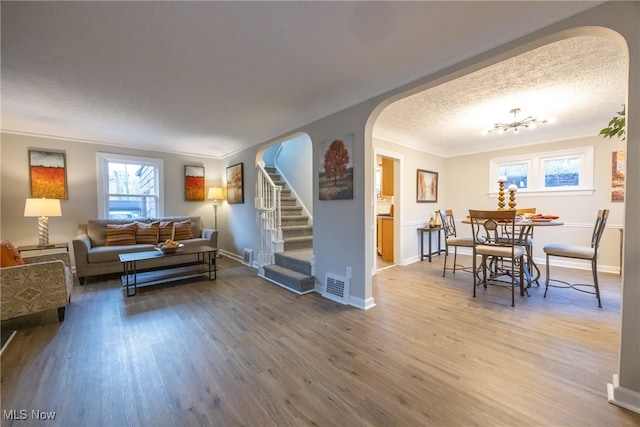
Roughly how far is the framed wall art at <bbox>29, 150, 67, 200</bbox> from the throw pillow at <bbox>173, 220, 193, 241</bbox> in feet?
5.75

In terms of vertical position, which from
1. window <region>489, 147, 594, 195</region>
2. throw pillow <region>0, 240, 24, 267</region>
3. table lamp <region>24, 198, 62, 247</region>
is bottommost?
throw pillow <region>0, 240, 24, 267</region>

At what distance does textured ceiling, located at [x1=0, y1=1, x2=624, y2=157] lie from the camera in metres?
1.51

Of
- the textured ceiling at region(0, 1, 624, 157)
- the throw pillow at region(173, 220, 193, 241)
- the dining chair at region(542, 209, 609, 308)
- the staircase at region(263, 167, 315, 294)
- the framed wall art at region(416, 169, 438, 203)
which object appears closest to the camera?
the textured ceiling at region(0, 1, 624, 157)

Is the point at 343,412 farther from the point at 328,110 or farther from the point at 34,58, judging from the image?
the point at 34,58

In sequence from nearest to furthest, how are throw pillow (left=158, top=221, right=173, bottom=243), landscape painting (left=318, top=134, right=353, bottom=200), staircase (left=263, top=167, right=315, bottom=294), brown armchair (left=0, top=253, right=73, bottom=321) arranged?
1. brown armchair (left=0, top=253, right=73, bottom=321)
2. landscape painting (left=318, top=134, right=353, bottom=200)
3. staircase (left=263, top=167, right=315, bottom=294)
4. throw pillow (left=158, top=221, right=173, bottom=243)

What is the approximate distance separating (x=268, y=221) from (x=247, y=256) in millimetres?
1151

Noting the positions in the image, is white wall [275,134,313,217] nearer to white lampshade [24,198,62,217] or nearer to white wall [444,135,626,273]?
white wall [444,135,626,273]

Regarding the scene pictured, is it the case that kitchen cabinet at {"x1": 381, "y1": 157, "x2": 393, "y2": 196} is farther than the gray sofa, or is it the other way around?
kitchen cabinet at {"x1": 381, "y1": 157, "x2": 393, "y2": 196}

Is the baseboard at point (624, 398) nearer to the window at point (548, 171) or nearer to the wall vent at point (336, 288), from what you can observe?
the wall vent at point (336, 288)

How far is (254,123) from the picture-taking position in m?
3.61

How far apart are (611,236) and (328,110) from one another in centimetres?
488

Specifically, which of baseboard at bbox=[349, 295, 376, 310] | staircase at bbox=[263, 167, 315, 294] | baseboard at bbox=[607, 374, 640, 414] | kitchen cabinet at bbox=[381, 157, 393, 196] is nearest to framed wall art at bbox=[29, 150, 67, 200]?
staircase at bbox=[263, 167, 315, 294]

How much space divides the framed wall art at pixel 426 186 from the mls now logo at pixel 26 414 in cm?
521

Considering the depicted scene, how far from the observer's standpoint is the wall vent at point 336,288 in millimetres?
2930
